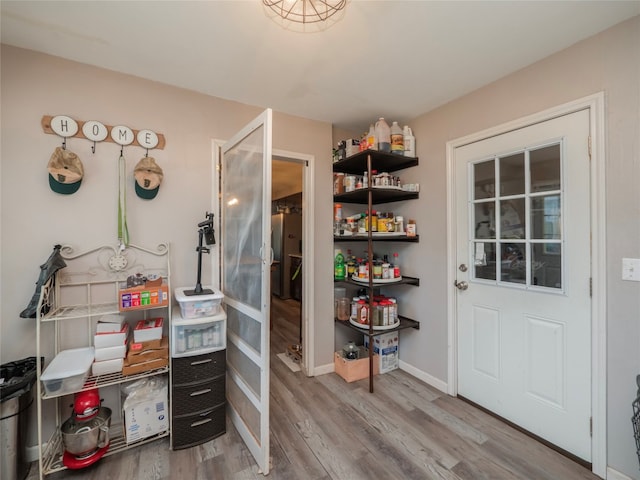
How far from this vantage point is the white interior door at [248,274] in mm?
1535

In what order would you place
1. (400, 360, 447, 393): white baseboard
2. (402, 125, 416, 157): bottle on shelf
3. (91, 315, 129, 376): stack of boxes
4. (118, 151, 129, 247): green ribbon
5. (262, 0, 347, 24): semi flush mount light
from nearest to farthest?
(262, 0, 347, 24): semi flush mount light → (91, 315, 129, 376): stack of boxes → (118, 151, 129, 247): green ribbon → (400, 360, 447, 393): white baseboard → (402, 125, 416, 157): bottle on shelf

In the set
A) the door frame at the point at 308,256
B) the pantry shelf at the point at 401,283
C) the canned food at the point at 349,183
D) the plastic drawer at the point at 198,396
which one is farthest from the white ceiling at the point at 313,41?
the plastic drawer at the point at 198,396

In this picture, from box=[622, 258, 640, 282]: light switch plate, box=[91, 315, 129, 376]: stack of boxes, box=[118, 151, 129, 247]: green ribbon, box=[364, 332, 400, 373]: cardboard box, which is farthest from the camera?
box=[364, 332, 400, 373]: cardboard box

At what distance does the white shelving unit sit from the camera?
161 centimetres

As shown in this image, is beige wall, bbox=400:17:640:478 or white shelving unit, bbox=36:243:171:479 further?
white shelving unit, bbox=36:243:171:479

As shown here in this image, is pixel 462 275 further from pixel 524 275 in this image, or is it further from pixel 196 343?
pixel 196 343

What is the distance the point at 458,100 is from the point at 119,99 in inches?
98.4

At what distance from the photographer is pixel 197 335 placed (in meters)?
1.83

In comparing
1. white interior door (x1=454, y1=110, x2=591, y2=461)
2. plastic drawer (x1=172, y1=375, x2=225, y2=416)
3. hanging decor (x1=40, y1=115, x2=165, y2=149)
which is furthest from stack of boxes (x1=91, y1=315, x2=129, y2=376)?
white interior door (x1=454, y1=110, x2=591, y2=461)

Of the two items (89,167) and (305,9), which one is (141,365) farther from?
(305,9)

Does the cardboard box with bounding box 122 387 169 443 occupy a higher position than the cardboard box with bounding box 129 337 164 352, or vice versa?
the cardboard box with bounding box 129 337 164 352

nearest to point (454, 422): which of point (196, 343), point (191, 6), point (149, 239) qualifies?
point (196, 343)

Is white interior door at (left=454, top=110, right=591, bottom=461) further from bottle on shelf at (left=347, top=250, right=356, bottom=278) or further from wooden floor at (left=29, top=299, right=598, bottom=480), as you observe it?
bottle on shelf at (left=347, top=250, right=356, bottom=278)

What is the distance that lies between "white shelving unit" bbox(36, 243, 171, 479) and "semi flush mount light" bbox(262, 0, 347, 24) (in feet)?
5.41
